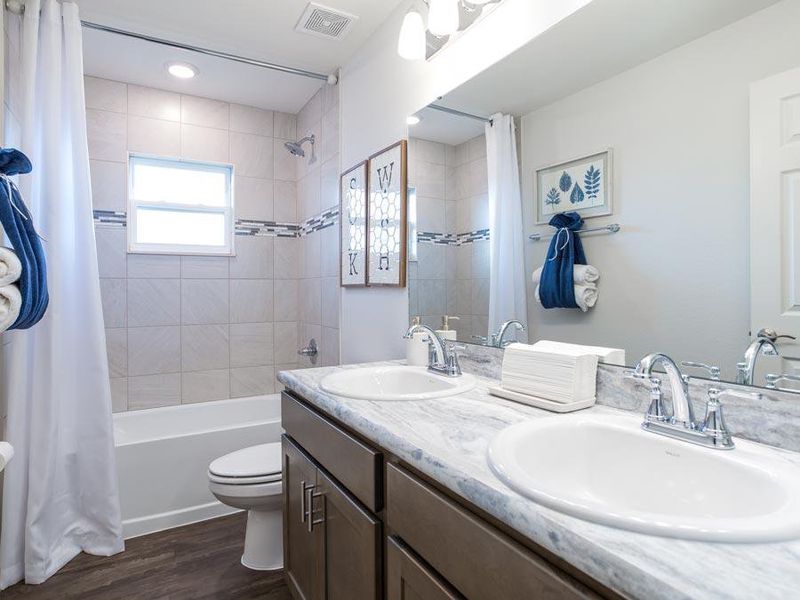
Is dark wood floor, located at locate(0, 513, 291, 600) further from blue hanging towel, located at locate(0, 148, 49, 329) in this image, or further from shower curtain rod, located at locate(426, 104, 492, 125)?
shower curtain rod, located at locate(426, 104, 492, 125)

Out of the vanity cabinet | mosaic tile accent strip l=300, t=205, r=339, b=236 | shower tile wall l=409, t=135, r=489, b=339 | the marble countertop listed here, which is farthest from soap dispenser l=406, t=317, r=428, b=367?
mosaic tile accent strip l=300, t=205, r=339, b=236

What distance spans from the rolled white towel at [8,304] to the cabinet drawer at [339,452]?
814mm

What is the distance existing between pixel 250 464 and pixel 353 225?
1257 millimetres

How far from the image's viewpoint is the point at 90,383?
2.02 metres

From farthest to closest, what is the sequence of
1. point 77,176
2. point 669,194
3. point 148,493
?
point 148,493 < point 77,176 < point 669,194

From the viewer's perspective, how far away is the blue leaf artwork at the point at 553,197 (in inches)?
51.7

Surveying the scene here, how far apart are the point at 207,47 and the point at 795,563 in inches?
113

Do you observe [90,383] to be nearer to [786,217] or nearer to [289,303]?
[289,303]

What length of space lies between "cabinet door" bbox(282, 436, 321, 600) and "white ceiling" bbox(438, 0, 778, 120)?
1.30 meters

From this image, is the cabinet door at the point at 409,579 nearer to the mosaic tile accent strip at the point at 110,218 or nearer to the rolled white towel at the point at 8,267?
the rolled white towel at the point at 8,267

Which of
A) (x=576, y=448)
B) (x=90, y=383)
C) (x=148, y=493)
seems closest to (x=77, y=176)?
(x=90, y=383)

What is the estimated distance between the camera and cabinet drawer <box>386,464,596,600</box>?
0.60 metres

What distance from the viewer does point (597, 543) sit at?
1.74 feet

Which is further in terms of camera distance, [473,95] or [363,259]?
[363,259]
